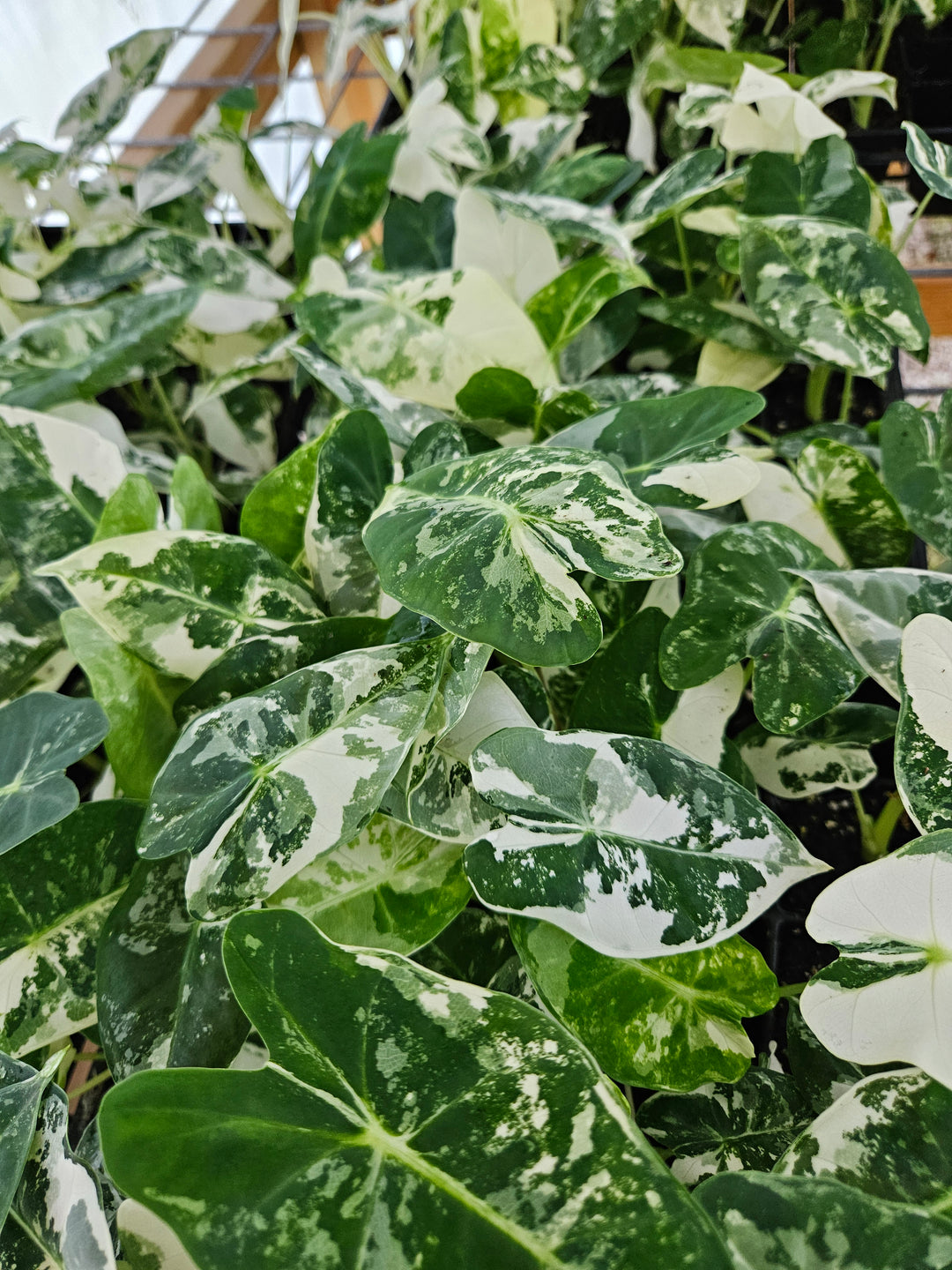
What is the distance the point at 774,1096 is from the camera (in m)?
0.38

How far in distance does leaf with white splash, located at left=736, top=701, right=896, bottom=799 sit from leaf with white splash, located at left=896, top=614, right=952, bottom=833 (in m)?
0.11

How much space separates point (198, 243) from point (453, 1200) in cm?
75

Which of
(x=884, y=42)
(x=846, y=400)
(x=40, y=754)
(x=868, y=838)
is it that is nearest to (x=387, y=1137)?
(x=40, y=754)

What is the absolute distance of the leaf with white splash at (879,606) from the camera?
15.5 inches

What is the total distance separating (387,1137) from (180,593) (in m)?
0.27

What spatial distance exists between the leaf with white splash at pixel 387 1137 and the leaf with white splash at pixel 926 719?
17 cm

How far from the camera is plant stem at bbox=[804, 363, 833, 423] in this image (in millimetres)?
683

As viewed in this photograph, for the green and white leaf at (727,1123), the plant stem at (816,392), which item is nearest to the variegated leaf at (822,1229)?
the green and white leaf at (727,1123)

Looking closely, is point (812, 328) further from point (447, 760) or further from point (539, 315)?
point (447, 760)

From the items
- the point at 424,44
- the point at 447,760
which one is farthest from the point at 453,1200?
the point at 424,44

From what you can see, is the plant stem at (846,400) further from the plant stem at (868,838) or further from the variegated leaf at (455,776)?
the variegated leaf at (455,776)

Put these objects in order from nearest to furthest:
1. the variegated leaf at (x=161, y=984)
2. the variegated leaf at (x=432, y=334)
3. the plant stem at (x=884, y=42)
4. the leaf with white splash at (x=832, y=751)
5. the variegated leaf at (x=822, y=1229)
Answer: the variegated leaf at (x=822, y=1229) < the variegated leaf at (x=161, y=984) < the leaf with white splash at (x=832, y=751) < the variegated leaf at (x=432, y=334) < the plant stem at (x=884, y=42)

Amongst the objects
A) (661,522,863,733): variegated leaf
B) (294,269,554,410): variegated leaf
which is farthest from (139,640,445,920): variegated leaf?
(294,269,554,410): variegated leaf

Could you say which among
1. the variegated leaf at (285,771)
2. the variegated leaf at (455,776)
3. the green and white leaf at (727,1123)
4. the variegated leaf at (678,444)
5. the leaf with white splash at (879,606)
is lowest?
the green and white leaf at (727,1123)
